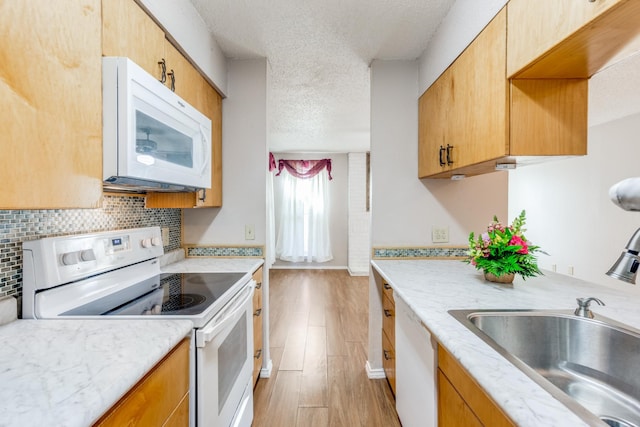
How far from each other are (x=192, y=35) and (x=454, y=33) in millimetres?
1416

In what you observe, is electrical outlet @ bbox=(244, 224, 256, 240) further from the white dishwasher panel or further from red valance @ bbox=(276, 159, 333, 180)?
red valance @ bbox=(276, 159, 333, 180)

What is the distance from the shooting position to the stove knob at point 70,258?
3.62ft

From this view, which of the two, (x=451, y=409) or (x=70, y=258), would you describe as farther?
(x=70, y=258)

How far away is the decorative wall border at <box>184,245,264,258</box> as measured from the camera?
2207mm

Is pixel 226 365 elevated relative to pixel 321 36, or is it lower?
lower

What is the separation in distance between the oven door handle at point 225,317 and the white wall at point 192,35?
130cm

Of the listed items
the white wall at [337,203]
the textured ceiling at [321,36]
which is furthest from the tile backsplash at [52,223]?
the white wall at [337,203]

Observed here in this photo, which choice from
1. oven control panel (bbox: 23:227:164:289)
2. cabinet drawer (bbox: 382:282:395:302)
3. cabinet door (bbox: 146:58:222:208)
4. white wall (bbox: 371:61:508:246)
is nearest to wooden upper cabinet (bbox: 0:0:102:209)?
oven control panel (bbox: 23:227:164:289)

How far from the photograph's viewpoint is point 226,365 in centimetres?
132

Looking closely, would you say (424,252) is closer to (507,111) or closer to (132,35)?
(507,111)

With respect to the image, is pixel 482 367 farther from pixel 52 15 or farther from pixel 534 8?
pixel 52 15

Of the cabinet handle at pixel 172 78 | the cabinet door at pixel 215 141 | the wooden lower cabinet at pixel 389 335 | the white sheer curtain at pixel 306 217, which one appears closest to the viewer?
the cabinet handle at pixel 172 78

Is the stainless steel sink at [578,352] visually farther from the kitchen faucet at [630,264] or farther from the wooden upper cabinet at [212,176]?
the wooden upper cabinet at [212,176]

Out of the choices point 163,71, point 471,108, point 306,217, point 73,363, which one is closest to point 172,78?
point 163,71
